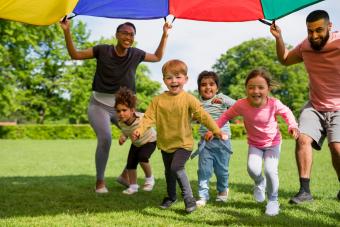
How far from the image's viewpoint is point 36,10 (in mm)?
4809

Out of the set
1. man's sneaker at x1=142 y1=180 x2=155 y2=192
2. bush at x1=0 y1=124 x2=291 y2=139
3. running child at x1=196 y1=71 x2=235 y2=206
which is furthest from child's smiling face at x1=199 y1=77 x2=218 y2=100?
bush at x1=0 y1=124 x2=291 y2=139

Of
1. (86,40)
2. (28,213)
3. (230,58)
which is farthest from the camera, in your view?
(230,58)

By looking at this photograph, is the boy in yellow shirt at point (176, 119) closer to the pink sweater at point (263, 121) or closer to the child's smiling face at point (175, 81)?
the child's smiling face at point (175, 81)

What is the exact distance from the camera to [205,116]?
5.05 m

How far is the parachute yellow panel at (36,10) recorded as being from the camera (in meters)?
4.68

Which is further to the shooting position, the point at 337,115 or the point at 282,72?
the point at 282,72

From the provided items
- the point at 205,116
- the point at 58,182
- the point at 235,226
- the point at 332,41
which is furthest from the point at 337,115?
the point at 58,182

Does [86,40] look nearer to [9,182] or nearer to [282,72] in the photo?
[282,72]

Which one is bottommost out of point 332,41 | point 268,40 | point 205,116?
point 205,116

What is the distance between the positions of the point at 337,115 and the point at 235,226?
1.99 meters

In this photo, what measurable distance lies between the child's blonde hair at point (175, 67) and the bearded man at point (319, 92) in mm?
1331

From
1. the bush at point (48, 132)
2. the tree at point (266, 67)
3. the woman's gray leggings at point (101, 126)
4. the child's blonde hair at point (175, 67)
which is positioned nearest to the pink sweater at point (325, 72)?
the child's blonde hair at point (175, 67)

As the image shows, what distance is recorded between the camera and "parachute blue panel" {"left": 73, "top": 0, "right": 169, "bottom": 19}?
6062 mm

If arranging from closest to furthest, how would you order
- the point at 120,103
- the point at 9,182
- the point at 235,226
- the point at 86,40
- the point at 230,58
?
1. the point at 235,226
2. the point at 120,103
3. the point at 9,182
4. the point at 86,40
5. the point at 230,58
